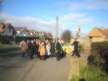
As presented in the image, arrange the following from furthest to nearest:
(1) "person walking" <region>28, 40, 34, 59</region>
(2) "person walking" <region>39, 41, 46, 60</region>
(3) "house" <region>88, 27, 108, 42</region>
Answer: (3) "house" <region>88, 27, 108, 42</region>
(1) "person walking" <region>28, 40, 34, 59</region>
(2) "person walking" <region>39, 41, 46, 60</region>

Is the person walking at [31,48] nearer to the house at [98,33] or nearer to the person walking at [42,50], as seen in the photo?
the person walking at [42,50]

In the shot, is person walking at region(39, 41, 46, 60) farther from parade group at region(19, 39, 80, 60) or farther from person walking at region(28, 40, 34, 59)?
person walking at region(28, 40, 34, 59)

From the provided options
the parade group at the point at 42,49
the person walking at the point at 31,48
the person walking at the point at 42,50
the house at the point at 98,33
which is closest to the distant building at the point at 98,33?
the house at the point at 98,33

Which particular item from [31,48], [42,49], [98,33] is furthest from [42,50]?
[98,33]

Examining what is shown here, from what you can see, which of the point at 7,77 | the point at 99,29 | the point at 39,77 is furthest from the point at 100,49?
the point at 99,29

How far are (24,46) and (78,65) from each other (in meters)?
15.1

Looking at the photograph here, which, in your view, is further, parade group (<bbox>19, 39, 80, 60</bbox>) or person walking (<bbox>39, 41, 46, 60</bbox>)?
parade group (<bbox>19, 39, 80, 60</bbox>)

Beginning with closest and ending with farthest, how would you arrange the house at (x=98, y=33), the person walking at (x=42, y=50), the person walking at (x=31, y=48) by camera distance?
the person walking at (x=42, y=50) < the person walking at (x=31, y=48) < the house at (x=98, y=33)

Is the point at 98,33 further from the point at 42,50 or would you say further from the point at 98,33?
the point at 42,50

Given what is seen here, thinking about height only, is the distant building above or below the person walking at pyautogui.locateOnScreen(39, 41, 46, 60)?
below

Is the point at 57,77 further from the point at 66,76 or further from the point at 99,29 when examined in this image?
the point at 99,29

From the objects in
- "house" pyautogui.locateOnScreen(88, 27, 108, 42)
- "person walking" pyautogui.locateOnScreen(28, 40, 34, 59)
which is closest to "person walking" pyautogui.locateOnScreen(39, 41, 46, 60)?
"person walking" pyautogui.locateOnScreen(28, 40, 34, 59)

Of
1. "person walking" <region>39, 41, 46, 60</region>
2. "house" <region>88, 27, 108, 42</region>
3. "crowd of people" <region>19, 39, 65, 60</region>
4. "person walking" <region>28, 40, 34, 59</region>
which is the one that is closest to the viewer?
"person walking" <region>39, 41, 46, 60</region>

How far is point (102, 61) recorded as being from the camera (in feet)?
62.8
